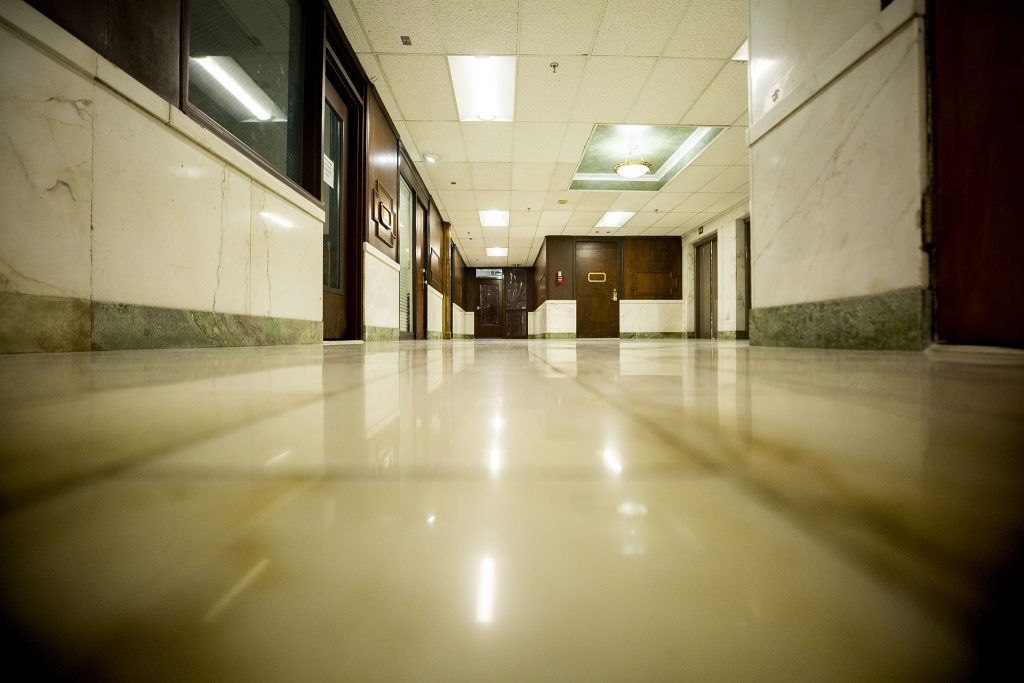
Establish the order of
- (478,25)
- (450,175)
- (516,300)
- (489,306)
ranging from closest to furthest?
(478,25), (450,175), (516,300), (489,306)

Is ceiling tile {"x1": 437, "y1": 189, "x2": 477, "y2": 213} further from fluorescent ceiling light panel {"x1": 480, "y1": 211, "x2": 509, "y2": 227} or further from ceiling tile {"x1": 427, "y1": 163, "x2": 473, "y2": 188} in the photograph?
fluorescent ceiling light panel {"x1": 480, "y1": 211, "x2": 509, "y2": 227}

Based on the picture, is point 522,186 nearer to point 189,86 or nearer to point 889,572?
point 189,86

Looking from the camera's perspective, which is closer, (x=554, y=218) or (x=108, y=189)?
(x=108, y=189)

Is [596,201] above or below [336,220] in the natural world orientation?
above

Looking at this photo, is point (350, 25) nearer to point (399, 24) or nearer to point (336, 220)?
point (399, 24)

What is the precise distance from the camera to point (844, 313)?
2002mm

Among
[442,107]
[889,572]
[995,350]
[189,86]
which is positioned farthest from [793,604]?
[442,107]

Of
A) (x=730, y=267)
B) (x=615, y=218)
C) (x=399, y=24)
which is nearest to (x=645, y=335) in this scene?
(x=730, y=267)

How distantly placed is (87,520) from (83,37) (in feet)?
7.03

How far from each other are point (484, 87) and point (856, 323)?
3.84 metres

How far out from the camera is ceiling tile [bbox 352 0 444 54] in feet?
10.8

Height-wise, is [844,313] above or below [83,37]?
below

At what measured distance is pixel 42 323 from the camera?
136 cm

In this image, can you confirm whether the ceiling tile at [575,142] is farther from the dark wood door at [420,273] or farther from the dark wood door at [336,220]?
the dark wood door at [336,220]
